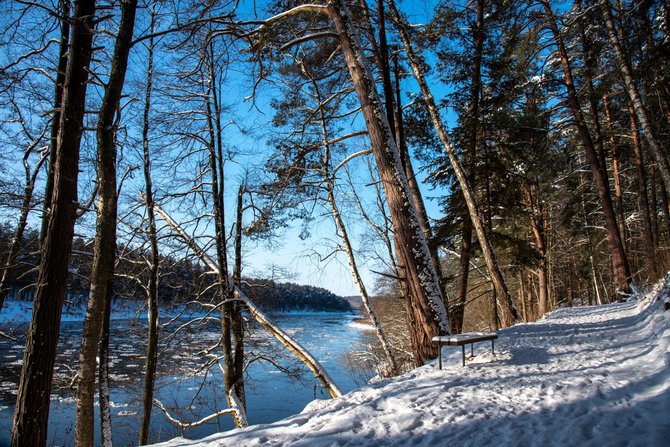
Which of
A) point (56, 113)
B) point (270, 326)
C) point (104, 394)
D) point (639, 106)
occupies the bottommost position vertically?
point (104, 394)

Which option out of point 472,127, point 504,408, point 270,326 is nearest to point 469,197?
point 472,127

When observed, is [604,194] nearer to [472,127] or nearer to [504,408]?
[472,127]

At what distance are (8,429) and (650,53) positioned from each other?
59.8 feet

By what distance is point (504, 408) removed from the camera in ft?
8.77

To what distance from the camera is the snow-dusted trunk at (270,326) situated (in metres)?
6.90

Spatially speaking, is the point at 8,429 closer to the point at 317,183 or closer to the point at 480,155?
the point at 317,183

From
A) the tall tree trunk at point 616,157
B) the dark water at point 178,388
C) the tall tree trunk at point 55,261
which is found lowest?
the dark water at point 178,388

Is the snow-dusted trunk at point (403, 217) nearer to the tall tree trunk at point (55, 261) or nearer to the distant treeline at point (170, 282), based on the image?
the tall tree trunk at point (55, 261)

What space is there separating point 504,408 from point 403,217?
282 cm

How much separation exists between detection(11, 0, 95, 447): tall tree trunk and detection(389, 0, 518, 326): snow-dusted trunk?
6872 millimetres

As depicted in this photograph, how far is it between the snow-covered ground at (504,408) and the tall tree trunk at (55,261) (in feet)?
6.96

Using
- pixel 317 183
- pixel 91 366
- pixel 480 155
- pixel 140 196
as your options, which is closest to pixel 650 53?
pixel 480 155

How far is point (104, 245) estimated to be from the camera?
165 inches

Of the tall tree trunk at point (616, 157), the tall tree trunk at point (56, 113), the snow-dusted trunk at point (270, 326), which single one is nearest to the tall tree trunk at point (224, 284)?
the snow-dusted trunk at point (270, 326)
